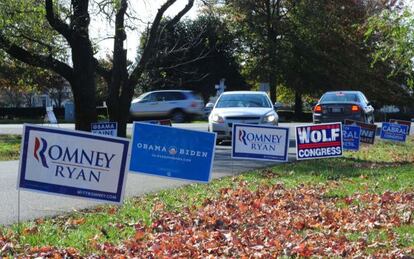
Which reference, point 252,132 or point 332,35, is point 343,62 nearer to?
point 332,35

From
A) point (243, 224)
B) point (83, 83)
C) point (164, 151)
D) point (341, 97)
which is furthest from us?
point (341, 97)

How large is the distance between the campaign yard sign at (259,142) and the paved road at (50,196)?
0.72 meters

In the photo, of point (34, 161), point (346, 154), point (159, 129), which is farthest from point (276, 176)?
point (34, 161)

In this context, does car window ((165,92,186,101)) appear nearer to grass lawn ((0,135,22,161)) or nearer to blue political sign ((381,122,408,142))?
grass lawn ((0,135,22,161))

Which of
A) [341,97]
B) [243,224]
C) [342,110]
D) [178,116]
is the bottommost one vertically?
[243,224]

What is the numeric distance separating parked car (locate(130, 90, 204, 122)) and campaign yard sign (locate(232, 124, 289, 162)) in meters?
21.7

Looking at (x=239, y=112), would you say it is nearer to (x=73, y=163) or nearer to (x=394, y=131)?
(x=394, y=131)

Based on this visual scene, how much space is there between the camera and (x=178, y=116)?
112ft

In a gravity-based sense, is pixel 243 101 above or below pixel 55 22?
below

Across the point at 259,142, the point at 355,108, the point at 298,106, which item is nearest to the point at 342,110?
the point at 355,108

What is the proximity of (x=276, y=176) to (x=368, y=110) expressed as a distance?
1009 cm

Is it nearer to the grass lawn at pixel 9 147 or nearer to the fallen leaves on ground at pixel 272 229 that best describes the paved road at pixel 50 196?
the fallen leaves on ground at pixel 272 229

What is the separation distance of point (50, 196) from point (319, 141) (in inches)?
236

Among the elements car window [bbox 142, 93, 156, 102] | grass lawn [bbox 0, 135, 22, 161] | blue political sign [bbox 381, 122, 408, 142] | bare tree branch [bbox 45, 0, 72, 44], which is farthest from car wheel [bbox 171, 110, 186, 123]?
blue political sign [bbox 381, 122, 408, 142]
